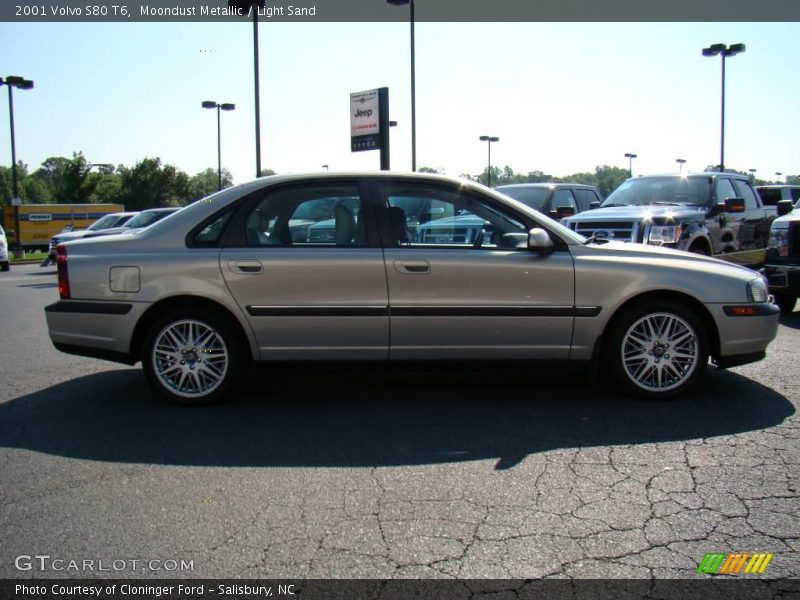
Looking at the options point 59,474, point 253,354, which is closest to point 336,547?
point 59,474

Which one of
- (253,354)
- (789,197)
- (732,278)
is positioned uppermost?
(789,197)

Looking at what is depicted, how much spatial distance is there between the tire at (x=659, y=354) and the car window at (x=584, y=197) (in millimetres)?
9543

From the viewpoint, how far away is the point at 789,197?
19.5 m

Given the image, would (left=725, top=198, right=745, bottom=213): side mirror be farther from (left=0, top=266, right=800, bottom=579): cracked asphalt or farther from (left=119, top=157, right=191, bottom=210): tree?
(left=119, top=157, right=191, bottom=210): tree

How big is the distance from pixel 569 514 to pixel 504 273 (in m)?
2.18

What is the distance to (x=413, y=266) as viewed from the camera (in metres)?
5.27

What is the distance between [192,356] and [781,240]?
25.0 feet

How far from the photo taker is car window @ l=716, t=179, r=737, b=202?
1130 centimetres

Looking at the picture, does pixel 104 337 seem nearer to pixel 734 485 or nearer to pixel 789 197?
pixel 734 485

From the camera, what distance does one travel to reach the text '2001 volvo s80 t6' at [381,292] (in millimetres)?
5273

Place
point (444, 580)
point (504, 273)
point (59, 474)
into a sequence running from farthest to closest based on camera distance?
1. point (504, 273)
2. point (59, 474)
3. point (444, 580)

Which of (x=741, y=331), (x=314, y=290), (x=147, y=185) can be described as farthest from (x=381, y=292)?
(x=147, y=185)

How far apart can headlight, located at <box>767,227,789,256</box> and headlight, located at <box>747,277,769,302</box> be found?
441cm

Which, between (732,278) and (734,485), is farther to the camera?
(732,278)
